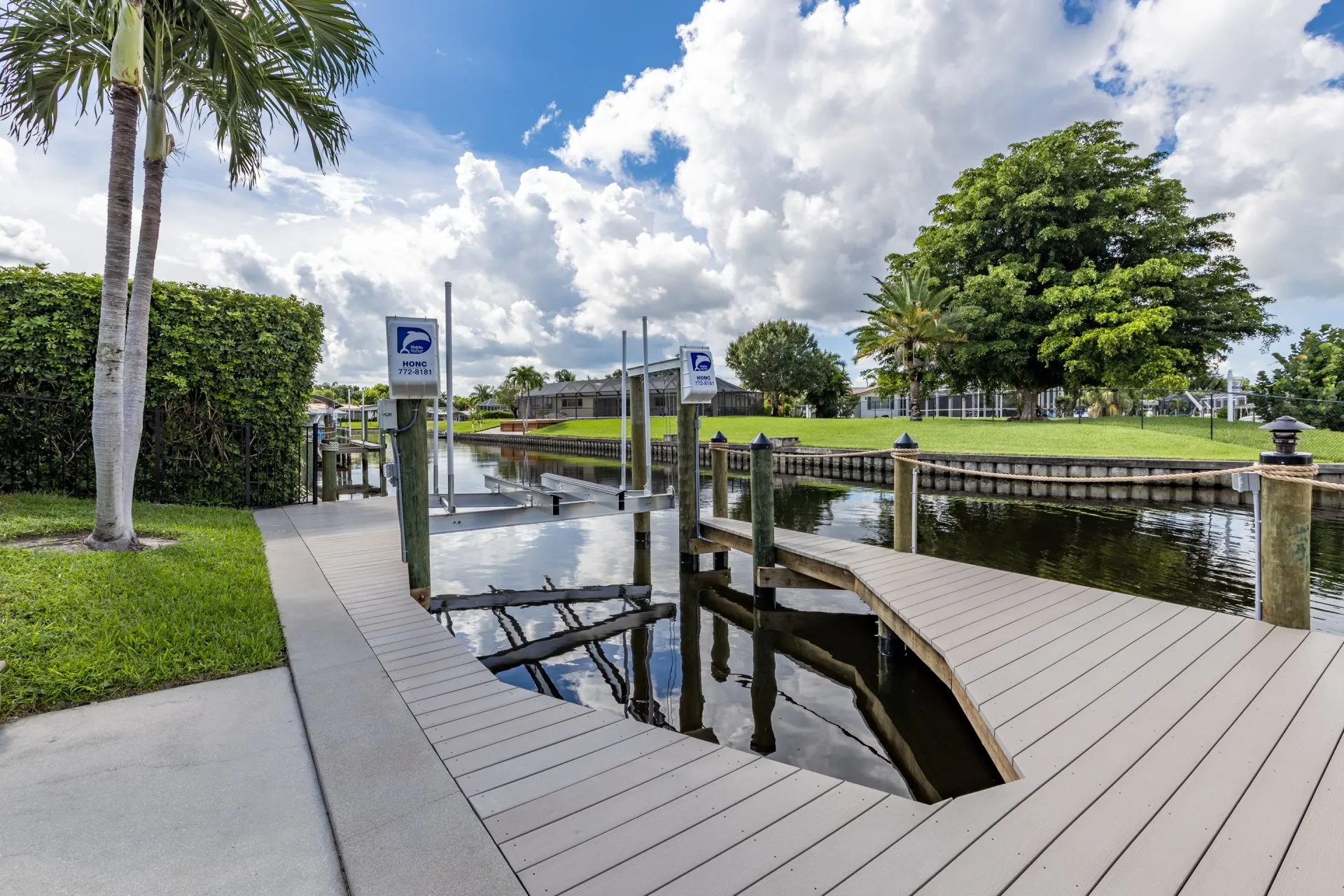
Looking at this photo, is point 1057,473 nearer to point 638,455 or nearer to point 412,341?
point 638,455

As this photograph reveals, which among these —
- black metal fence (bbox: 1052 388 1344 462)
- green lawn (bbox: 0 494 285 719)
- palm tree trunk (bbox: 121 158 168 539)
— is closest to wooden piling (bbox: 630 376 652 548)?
green lawn (bbox: 0 494 285 719)

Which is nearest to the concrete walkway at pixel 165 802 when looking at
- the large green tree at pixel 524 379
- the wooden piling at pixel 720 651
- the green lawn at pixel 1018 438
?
the wooden piling at pixel 720 651

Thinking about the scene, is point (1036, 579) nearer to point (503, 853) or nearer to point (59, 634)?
point (503, 853)

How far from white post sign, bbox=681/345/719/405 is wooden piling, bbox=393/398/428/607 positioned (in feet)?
8.65

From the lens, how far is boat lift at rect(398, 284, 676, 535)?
5.25 metres

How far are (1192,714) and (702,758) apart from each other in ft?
6.98

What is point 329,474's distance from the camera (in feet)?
34.6

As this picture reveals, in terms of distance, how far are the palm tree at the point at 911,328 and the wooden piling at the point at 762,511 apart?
2089 cm

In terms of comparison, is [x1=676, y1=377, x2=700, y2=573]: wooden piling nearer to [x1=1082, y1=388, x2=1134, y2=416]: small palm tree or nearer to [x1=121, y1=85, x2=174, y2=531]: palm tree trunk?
[x1=121, y1=85, x2=174, y2=531]: palm tree trunk

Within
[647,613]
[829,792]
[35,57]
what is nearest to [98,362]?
[35,57]

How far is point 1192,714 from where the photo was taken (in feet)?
8.13

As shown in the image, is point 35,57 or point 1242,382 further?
point 1242,382

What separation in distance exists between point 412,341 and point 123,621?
8.45ft

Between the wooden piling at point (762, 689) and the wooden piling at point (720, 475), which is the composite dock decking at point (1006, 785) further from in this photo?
the wooden piling at point (720, 475)
